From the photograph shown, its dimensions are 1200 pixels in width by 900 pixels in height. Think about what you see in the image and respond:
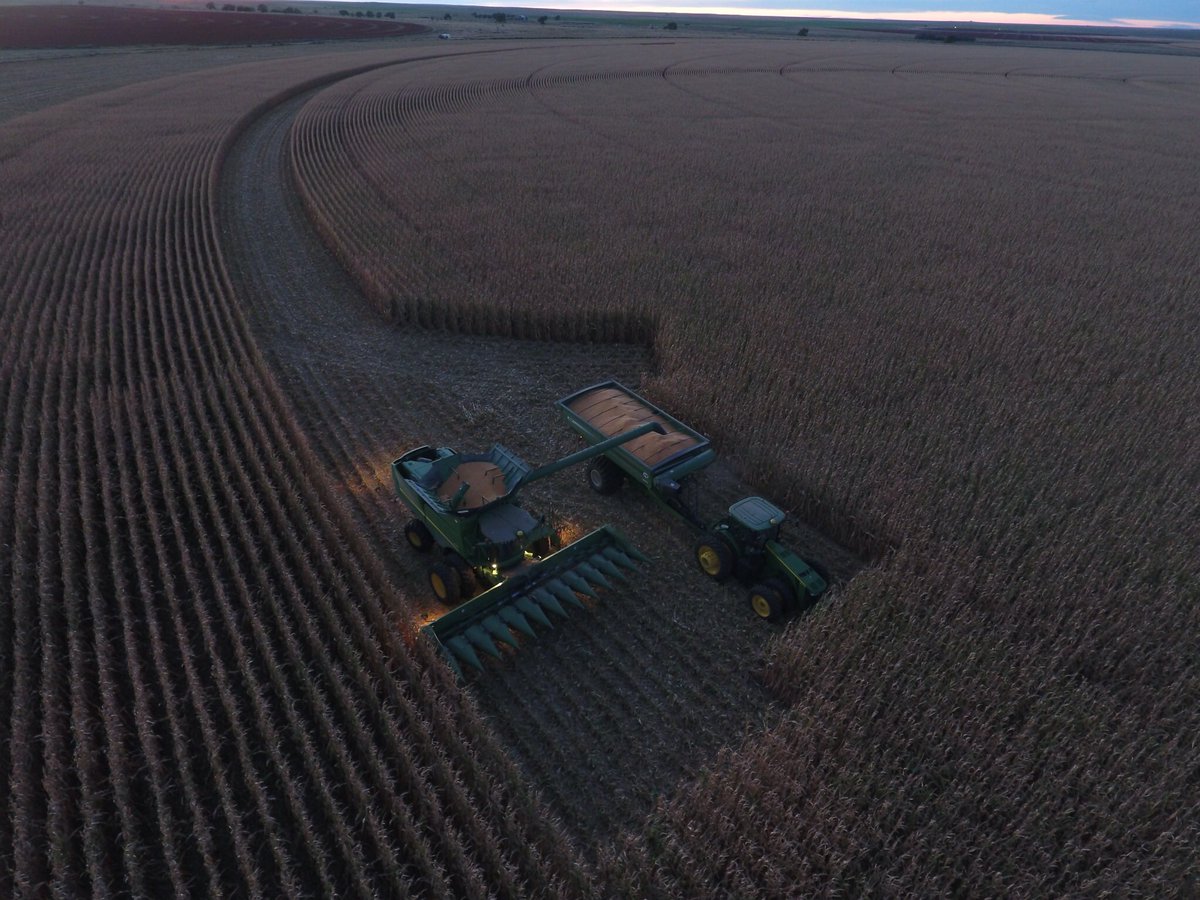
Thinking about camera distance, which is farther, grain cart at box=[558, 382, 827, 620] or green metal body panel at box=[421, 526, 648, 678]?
grain cart at box=[558, 382, 827, 620]

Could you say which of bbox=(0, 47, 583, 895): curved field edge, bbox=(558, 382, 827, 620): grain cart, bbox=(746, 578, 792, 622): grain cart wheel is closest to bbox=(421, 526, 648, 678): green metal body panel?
bbox=(0, 47, 583, 895): curved field edge

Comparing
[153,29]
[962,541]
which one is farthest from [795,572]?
[153,29]

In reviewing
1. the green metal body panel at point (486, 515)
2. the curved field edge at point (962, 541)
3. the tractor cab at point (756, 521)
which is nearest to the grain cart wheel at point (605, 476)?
the green metal body panel at point (486, 515)

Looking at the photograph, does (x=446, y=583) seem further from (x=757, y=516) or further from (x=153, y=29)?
(x=153, y=29)

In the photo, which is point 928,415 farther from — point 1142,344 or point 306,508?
point 306,508

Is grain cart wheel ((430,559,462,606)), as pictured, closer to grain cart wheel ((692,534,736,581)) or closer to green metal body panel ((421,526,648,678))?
green metal body panel ((421,526,648,678))

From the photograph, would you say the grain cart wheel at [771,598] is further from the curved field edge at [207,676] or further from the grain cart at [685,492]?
the curved field edge at [207,676]
